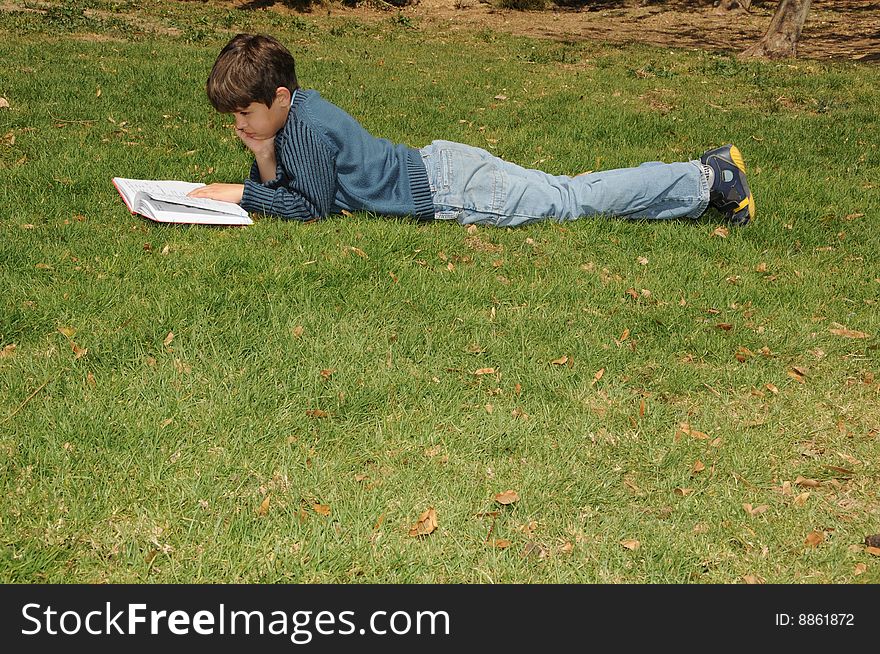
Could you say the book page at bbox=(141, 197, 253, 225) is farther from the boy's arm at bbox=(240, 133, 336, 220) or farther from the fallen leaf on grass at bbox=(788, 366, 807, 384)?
the fallen leaf on grass at bbox=(788, 366, 807, 384)

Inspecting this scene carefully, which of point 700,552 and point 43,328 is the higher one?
point 43,328

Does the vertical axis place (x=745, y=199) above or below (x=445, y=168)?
below

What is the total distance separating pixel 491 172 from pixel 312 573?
11.2 ft

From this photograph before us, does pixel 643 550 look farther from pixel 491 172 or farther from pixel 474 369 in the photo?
pixel 491 172

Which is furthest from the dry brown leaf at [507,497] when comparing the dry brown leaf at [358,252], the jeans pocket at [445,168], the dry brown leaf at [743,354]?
the jeans pocket at [445,168]

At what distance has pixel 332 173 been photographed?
5184mm

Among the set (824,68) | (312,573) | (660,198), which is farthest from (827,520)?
(824,68)

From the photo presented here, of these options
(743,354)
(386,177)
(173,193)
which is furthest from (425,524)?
(173,193)

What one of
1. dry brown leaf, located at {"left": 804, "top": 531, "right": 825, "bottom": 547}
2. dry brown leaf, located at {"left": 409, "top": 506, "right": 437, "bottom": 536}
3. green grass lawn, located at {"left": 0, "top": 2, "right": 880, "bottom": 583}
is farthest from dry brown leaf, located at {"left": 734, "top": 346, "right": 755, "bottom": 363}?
dry brown leaf, located at {"left": 409, "top": 506, "right": 437, "bottom": 536}

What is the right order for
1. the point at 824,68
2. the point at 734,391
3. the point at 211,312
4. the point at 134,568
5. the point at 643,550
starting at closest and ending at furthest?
the point at 134,568, the point at 643,550, the point at 734,391, the point at 211,312, the point at 824,68

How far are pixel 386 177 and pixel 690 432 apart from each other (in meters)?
2.75

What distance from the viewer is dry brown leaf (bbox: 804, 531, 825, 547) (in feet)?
10.0

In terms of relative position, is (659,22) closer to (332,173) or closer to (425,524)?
(332,173)

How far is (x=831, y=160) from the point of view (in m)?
7.69
